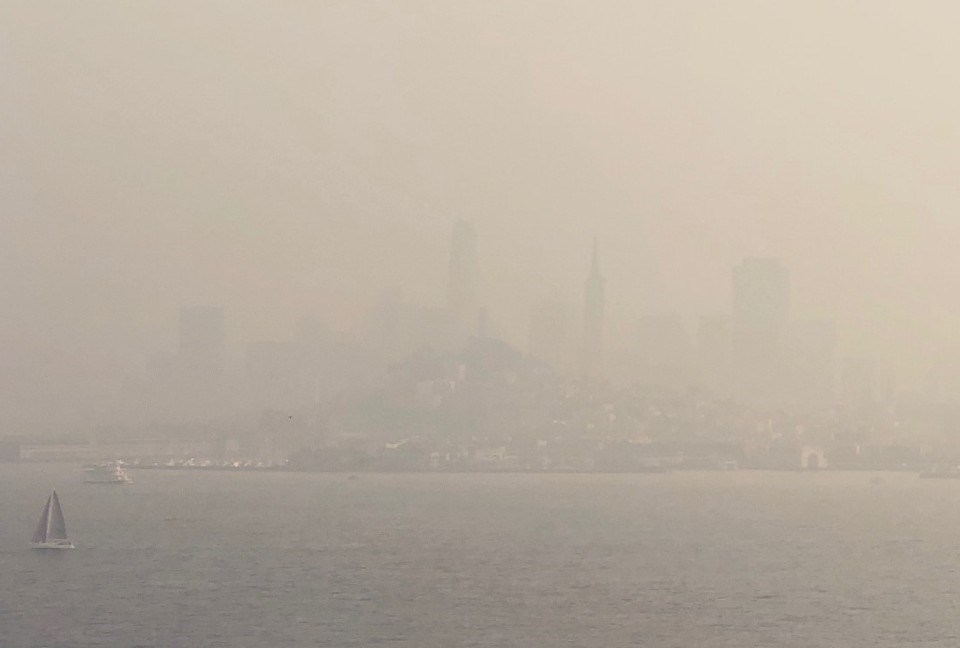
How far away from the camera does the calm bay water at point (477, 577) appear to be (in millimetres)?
65562

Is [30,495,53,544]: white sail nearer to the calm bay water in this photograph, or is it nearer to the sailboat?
the sailboat

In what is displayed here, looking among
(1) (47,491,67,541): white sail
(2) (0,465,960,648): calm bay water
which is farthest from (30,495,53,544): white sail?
(2) (0,465,960,648): calm bay water

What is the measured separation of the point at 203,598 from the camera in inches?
2926

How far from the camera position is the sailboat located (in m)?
96.2

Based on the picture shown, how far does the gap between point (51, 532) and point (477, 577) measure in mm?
29466

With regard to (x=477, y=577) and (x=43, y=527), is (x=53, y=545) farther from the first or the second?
(x=477, y=577)

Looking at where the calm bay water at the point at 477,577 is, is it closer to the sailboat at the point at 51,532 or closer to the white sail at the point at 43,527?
the sailboat at the point at 51,532

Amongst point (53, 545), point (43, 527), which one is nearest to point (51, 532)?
point (53, 545)

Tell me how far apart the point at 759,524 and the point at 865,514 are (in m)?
23.3

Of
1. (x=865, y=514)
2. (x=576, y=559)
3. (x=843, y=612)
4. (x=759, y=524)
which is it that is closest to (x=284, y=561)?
(x=576, y=559)

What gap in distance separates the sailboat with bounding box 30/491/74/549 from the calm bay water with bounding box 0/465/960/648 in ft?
3.63

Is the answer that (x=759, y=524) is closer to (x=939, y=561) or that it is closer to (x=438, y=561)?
(x=939, y=561)

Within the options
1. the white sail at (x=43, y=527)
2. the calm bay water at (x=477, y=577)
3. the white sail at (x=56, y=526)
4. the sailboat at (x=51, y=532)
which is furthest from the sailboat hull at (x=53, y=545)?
the calm bay water at (x=477, y=577)

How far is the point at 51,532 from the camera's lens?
97.8 m
